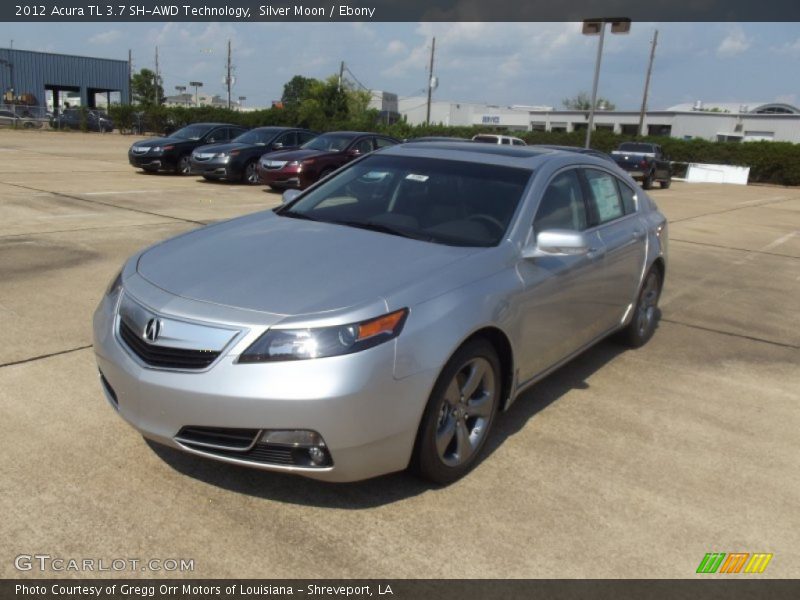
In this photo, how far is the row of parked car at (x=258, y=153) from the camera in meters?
15.3

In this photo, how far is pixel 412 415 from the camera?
2.98 m

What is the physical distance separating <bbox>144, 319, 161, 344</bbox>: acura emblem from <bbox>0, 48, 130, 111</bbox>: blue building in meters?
56.8

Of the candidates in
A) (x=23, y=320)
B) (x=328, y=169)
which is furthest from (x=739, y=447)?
(x=328, y=169)

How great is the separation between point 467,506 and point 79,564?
1.61 m

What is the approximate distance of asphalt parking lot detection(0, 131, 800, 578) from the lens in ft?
9.28

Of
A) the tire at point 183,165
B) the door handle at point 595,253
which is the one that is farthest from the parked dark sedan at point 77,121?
the door handle at point 595,253

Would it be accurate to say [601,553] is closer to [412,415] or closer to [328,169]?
[412,415]

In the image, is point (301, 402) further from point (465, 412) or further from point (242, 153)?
point (242, 153)

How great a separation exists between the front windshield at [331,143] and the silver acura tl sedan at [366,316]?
11.9m

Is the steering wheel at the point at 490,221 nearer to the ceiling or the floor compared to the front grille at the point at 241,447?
nearer to the ceiling

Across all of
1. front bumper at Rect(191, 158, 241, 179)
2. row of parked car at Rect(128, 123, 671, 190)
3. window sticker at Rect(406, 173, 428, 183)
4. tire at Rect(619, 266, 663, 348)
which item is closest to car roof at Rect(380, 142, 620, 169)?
window sticker at Rect(406, 173, 428, 183)

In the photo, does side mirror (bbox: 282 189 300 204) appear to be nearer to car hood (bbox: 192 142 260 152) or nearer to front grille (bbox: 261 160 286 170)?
front grille (bbox: 261 160 286 170)

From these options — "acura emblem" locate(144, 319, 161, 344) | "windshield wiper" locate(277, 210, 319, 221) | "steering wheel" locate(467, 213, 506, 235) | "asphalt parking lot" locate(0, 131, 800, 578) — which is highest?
"steering wheel" locate(467, 213, 506, 235)

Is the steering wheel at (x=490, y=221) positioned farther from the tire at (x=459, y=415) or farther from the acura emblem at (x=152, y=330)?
the acura emblem at (x=152, y=330)
